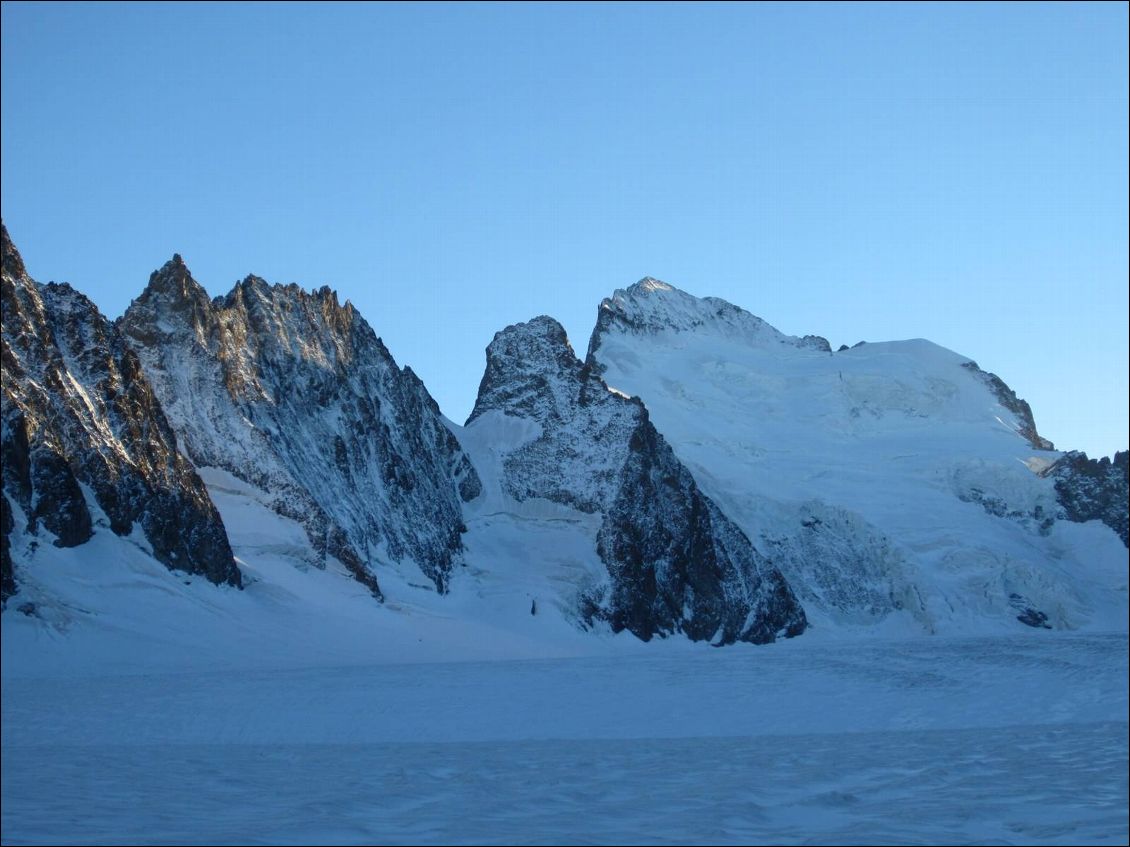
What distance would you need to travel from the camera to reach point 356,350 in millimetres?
130500

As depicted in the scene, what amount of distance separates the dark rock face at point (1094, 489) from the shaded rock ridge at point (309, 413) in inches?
3253

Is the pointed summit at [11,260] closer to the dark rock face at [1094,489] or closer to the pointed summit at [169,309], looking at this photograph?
the pointed summit at [169,309]

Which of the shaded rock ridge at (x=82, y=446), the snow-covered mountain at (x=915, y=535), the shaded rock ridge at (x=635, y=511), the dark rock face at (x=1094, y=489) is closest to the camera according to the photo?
the shaded rock ridge at (x=82, y=446)

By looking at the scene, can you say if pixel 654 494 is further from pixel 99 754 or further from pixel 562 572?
pixel 99 754

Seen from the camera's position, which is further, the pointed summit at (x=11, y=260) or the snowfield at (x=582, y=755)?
the pointed summit at (x=11, y=260)

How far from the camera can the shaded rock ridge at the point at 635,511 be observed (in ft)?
410

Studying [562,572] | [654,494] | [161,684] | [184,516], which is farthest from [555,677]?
[654,494]

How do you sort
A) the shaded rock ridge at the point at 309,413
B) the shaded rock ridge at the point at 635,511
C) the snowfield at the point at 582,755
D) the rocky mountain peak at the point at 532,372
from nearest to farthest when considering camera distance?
1. the snowfield at the point at 582,755
2. the shaded rock ridge at the point at 309,413
3. the shaded rock ridge at the point at 635,511
4. the rocky mountain peak at the point at 532,372

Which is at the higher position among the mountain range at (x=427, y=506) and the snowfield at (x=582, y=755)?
the mountain range at (x=427, y=506)

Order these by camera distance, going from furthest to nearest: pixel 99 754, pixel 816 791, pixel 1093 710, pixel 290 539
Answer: pixel 290 539 → pixel 1093 710 → pixel 99 754 → pixel 816 791

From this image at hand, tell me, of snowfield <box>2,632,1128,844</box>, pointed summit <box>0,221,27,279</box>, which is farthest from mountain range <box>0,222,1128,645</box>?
snowfield <box>2,632,1128,844</box>

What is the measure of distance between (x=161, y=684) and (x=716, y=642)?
2885 inches

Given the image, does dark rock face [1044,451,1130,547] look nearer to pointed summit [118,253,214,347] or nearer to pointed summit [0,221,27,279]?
pointed summit [118,253,214,347]

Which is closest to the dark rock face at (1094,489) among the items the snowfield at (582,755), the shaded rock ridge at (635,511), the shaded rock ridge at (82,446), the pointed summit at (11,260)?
the shaded rock ridge at (635,511)
